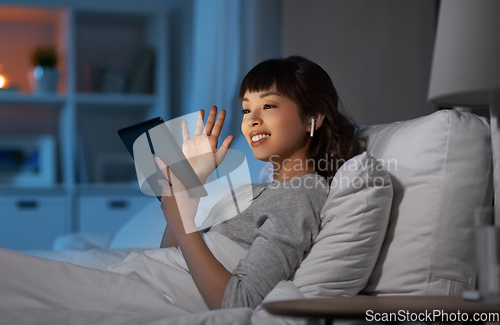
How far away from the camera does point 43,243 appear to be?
259 centimetres

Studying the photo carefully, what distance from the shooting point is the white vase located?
269 centimetres

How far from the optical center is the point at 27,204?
2586 mm

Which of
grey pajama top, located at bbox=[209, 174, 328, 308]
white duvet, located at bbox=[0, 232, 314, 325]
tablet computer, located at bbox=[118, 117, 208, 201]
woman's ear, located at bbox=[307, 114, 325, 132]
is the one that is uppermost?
woman's ear, located at bbox=[307, 114, 325, 132]

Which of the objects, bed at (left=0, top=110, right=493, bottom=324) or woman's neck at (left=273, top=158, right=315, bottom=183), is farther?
woman's neck at (left=273, top=158, right=315, bottom=183)

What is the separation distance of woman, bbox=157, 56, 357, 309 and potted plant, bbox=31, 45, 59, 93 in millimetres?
1889

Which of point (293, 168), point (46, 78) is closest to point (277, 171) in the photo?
point (293, 168)

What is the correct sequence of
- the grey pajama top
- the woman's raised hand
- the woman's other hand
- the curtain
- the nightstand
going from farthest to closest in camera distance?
the curtain
the woman's raised hand
the woman's other hand
the grey pajama top
the nightstand

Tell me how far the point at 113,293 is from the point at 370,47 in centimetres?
180

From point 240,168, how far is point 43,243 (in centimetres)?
182

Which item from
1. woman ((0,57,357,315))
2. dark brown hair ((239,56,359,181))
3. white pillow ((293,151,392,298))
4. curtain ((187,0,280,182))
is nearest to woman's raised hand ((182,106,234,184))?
woman ((0,57,357,315))

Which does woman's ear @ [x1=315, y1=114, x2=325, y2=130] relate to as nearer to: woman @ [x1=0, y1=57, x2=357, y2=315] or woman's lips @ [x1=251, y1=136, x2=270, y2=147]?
woman @ [x1=0, y1=57, x2=357, y2=315]

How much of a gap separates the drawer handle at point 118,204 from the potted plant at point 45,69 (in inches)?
28.8

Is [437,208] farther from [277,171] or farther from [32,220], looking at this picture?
[32,220]

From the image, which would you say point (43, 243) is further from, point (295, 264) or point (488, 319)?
point (488, 319)
